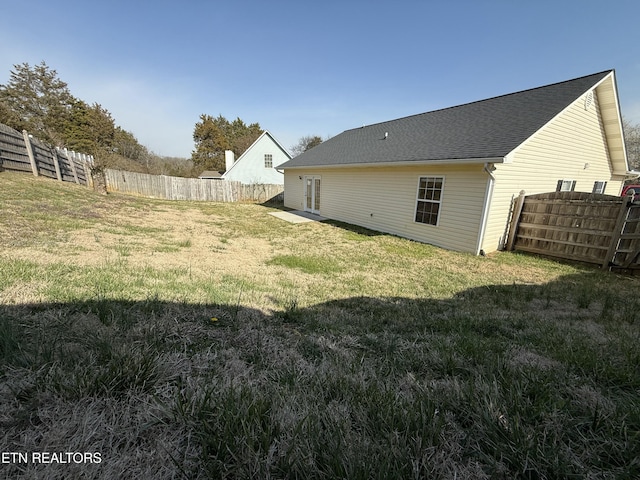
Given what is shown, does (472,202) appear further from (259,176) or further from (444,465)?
(259,176)

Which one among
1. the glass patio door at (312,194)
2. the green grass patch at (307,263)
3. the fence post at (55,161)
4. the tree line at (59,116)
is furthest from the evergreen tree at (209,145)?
the green grass patch at (307,263)

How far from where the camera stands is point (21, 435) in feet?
3.97

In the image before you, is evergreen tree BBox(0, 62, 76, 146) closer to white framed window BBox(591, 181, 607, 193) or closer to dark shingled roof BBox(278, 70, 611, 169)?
dark shingled roof BBox(278, 70, 611, 169)

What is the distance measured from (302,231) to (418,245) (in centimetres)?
438

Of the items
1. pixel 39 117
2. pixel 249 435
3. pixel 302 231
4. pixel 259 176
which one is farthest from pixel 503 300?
pixel 39 117

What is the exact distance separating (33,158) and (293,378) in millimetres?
16054

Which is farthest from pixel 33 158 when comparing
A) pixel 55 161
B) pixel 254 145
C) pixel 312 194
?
pixel 254 145

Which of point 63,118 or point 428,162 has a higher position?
point 63,118

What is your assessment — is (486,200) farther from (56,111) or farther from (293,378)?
(56,111)

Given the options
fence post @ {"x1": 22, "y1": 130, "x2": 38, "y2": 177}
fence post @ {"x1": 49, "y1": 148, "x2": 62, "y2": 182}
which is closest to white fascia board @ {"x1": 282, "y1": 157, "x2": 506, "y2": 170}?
fence post @ {"x1": 22, "y1": 130, "x2": 38, "y2": 177}

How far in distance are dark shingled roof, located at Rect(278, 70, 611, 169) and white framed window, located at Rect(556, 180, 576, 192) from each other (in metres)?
Result: 2.78

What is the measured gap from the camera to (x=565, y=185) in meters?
9.70

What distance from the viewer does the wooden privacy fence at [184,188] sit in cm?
1898

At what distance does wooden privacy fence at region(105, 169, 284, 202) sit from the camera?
747 inches
